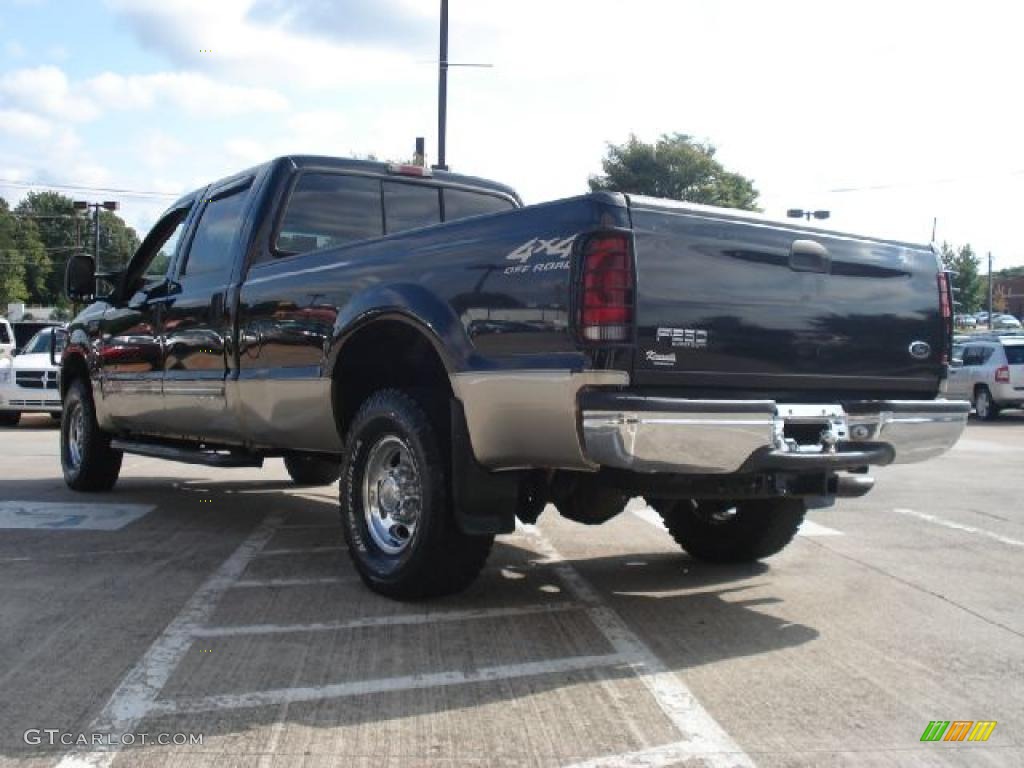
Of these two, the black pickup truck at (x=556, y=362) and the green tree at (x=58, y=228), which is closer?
the black pickup truck at (x=556, y=362)

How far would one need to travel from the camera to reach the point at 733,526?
635 centimetres

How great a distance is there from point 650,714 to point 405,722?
0.85 m

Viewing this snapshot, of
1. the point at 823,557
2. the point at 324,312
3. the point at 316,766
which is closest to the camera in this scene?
the point at 316,766

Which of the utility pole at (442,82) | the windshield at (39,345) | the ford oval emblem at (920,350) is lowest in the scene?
the windshield at (39,345)

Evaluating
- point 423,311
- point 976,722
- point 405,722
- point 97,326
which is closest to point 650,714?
point 405,722

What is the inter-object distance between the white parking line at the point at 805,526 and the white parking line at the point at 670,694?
2.36m

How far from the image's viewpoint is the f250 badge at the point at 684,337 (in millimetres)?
4363

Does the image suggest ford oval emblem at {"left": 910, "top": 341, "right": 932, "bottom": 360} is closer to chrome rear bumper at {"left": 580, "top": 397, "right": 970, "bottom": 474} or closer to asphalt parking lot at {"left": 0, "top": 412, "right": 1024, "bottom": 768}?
chrome rear bumper at {"left": 580, "top": 397, "right": 970, "bottom": 474}

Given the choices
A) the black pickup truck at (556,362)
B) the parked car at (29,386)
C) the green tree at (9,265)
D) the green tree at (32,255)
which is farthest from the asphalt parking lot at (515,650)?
the green tree at (32,255)

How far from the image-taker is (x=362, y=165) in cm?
694

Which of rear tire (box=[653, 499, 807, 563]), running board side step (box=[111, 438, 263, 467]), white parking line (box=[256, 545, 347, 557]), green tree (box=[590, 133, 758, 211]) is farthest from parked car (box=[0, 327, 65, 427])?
green tree (box=[590, 133, 758, 211])

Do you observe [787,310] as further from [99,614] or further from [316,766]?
[99,614]

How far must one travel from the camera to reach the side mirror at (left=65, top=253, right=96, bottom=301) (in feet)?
28.7

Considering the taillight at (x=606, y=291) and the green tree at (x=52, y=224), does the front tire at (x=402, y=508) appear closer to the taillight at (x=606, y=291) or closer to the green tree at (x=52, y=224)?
the taillight at (x=606, y=291)
